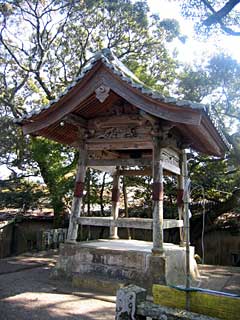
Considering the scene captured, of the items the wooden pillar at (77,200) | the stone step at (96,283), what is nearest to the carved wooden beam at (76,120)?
the wooden pillar at (77,200)

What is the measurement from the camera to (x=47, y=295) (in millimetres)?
5152

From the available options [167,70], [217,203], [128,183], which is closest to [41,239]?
[128,183]

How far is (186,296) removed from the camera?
279 centimetres

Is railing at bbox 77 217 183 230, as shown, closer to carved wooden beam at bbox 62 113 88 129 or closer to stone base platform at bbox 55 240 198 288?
stone base platform at bbox 55 240 198 288

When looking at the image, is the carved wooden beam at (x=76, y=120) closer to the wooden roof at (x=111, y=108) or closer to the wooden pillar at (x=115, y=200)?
the wooden roof at (x=111, y=108)

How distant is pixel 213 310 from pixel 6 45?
15.2 m

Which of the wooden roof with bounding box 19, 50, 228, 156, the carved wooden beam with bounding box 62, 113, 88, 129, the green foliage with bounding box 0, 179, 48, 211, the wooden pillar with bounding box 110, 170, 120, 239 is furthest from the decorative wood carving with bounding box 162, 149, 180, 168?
the green foliage with bounding box 0, 179, 48, 211

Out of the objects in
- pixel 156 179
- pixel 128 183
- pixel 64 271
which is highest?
pixel 128 183

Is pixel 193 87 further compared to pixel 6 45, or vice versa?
pixel 6 45

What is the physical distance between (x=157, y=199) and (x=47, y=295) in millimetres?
2710

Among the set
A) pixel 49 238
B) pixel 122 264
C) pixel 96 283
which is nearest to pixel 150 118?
pixel 122 264

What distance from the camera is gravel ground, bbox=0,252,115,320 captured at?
423 cm

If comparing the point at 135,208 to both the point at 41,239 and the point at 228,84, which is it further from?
the point at 228,84

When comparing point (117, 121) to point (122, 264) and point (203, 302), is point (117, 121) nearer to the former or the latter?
point (122, 264)
